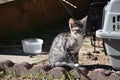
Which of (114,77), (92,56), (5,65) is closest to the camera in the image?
(114,77)

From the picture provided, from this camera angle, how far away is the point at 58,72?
195 inches

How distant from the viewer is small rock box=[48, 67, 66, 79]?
195 inches

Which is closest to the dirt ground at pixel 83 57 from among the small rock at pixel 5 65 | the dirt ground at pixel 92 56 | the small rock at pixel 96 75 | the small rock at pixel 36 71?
the dirt ground at pixel 92 56

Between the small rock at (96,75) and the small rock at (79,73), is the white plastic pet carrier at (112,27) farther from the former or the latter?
the small rock at (79,73)

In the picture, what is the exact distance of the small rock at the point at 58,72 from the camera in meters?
4.94

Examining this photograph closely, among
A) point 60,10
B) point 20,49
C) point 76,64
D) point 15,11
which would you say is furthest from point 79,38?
point 60,10

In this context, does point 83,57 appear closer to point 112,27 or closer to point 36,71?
point 36,71

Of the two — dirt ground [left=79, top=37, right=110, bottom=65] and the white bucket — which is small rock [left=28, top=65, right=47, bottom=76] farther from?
the white bucket

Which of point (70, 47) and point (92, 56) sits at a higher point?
point (70, 47)

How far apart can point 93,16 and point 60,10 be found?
1.85 meters

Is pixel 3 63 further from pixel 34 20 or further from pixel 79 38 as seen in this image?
pixel 34 20

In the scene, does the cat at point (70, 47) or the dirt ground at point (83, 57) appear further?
the dirt ground at point (83, 57)

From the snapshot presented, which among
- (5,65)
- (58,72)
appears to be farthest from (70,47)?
(5,65)

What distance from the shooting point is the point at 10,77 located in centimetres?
514
